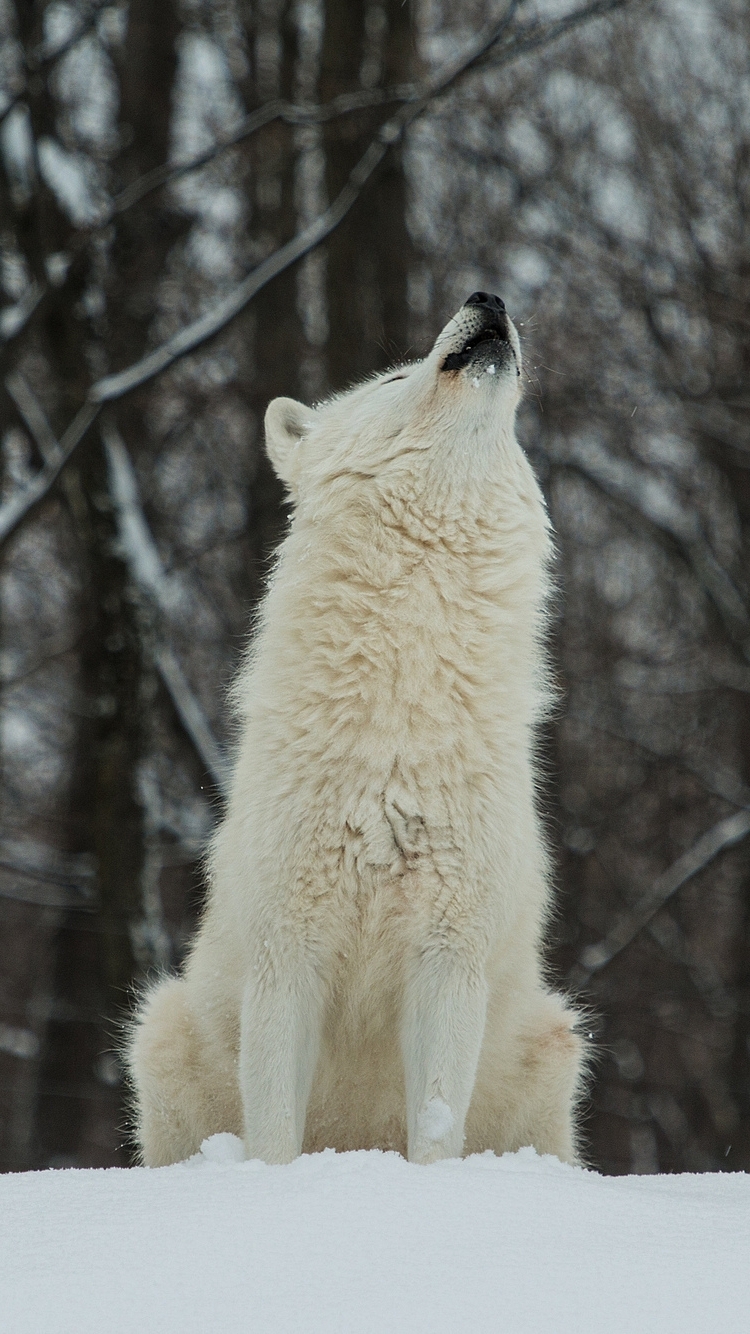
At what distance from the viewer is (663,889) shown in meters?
15.1

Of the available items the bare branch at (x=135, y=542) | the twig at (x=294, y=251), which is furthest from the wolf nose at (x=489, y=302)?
the twig at (x=294, y=251)

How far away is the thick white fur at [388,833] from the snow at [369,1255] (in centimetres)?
69

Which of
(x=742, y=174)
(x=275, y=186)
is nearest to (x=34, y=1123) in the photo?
(x=275, y=186)

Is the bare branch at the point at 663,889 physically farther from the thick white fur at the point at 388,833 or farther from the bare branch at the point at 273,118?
the thick white fur at the point at 388,833

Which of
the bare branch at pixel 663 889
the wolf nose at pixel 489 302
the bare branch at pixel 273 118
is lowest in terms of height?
the bare branch at pixel 663 889

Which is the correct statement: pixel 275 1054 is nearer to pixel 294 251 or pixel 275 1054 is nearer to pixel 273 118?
pixel 294 251

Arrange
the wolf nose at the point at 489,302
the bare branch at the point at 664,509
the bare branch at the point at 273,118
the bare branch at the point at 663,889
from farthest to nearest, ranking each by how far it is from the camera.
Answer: the bare branch at the point at 664,509 < the bare branch at the point at 663,889 < the bare branch at the point at 273,118 < the wolf nose at the point at 489,302

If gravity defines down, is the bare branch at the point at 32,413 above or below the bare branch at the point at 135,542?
above

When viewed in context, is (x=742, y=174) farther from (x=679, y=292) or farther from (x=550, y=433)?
(x=550, y=433)

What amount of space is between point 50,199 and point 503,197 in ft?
25.9

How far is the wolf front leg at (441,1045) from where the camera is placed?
4352 mm

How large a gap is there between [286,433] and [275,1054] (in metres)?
2.55

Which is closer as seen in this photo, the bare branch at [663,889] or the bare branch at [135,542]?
the bare branch at [135,542]

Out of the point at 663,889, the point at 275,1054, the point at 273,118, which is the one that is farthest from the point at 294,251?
the point at 663,889
